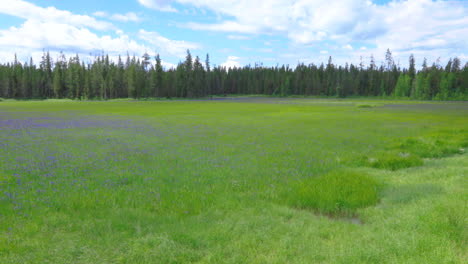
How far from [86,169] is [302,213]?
376 inches

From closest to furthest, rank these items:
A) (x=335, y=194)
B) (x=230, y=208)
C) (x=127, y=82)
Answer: (x=230, y=208)
(x=335, y=194)
(x=127, y=82)

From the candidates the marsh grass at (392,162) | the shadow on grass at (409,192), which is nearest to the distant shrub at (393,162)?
the marsh grass at (392,162)

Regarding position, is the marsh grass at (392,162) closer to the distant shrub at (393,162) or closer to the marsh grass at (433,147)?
the distant shrub at (393,162)

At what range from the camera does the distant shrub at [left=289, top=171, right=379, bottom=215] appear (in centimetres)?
928

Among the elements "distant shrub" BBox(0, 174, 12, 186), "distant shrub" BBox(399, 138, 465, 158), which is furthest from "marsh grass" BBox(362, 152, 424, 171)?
"distant shrub" BBox(0, 174, 12, 186)

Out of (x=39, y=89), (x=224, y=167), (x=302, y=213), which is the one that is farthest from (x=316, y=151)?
(x=39, y=89)

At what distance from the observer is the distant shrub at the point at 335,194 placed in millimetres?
9281

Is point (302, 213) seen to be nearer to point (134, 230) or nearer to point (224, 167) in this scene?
point (134, 230)

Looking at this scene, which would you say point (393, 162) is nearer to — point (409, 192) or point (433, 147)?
point (409, 192)

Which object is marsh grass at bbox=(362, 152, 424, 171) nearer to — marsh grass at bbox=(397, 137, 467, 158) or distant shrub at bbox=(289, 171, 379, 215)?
marsh grass at bbox=(397, 137, 467, 158)

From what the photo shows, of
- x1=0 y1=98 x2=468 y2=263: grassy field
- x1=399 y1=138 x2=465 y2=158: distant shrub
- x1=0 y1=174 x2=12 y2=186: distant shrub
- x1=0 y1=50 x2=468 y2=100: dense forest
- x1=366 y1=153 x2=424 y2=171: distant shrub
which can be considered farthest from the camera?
x1=0 y1=50 x2=468 y2=100: dense forest

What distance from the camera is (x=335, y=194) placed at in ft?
32.6

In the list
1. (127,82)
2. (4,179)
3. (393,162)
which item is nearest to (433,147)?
(393,162)

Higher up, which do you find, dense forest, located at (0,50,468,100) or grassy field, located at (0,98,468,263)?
dense forest, located at (0,50,468,100)
